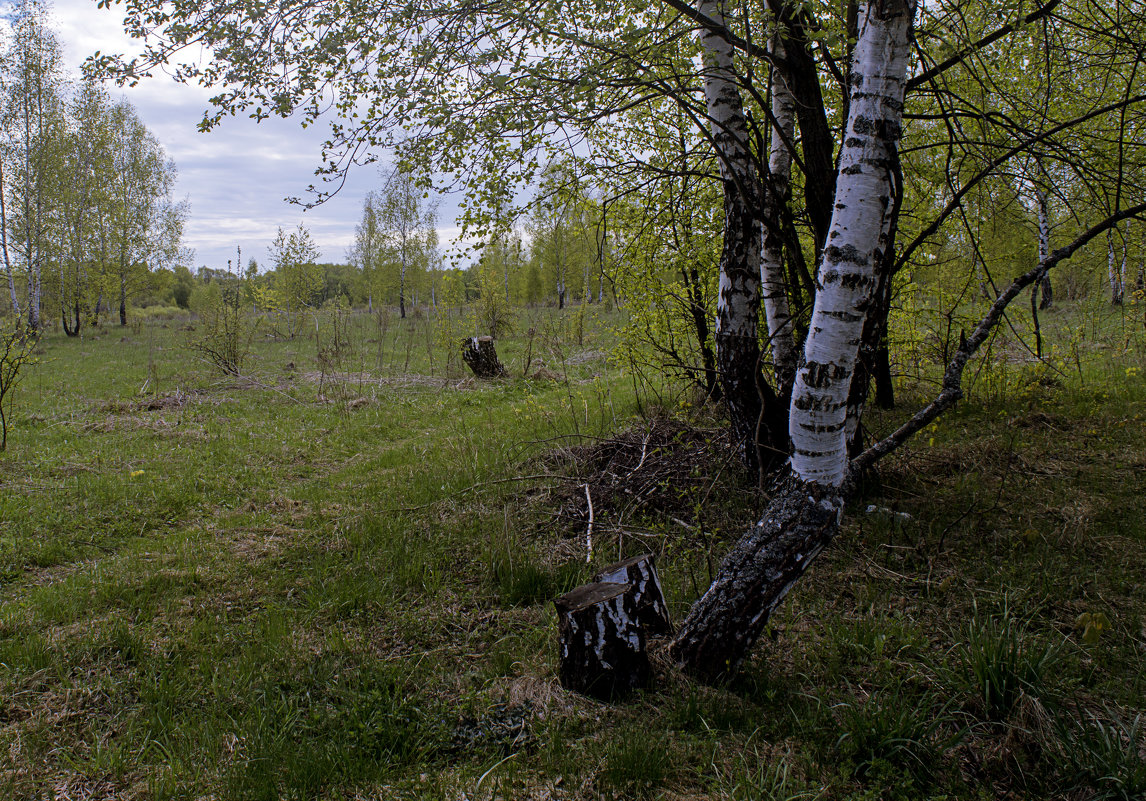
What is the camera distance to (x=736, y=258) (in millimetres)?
4312

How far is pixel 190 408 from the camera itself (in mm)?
9734

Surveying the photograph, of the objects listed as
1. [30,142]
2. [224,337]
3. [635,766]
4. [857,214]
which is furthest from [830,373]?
[30,142]

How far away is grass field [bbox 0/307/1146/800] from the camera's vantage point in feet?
7.38

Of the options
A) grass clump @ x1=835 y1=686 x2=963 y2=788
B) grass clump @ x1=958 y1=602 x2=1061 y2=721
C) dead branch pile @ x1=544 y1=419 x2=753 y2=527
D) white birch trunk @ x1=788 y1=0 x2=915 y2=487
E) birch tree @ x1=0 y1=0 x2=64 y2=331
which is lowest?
grass clump @ x1=835 y1=686 x2=963 y2=788

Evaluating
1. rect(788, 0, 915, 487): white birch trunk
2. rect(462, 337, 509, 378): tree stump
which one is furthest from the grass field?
rect(462, 337, 509, 378): tree stump

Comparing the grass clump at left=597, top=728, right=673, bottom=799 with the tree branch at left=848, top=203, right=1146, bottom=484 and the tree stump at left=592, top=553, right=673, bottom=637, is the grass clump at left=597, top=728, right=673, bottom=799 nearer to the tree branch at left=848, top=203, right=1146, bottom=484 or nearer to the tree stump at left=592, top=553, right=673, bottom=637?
the tree stump at left=592, top=553, right=673, bottom=637

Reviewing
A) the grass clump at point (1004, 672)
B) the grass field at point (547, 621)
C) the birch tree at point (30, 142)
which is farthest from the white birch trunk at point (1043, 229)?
the birch tree at point (30, 142)

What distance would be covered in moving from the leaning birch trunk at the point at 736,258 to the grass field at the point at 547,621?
2.34 ft

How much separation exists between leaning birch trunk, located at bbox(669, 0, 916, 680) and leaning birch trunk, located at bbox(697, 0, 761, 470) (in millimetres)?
1400

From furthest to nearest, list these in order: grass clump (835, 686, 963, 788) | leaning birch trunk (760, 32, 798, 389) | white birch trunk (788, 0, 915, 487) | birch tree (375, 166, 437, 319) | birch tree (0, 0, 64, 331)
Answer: birch tree (375, 166, 437, 319) → birch tree (0, 0, 64, 331) → leaning birch trunk (760, 32, 798, 389) → white birch trunk (788, 0, 915, 487) → grass clump (835, 686, 963, 788)

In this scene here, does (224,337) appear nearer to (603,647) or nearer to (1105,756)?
(603,647)

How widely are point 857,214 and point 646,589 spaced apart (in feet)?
6.73

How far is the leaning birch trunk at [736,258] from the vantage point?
4016 millimetres

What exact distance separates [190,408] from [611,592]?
9.75 m
